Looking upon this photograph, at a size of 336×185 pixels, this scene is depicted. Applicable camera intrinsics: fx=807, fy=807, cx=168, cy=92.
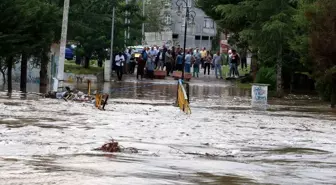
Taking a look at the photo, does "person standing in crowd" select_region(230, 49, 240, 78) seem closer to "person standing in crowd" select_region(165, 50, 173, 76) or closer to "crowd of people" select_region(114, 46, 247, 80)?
"crowd of people" select_region(114, 46, 247, 80)

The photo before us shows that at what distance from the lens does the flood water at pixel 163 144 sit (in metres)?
10.1

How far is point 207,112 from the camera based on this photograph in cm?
2395

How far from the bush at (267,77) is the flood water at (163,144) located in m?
13.7

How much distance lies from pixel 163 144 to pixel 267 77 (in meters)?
26.7

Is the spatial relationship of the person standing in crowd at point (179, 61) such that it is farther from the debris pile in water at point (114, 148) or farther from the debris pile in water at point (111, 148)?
the debris pile in water at point (111, 148)

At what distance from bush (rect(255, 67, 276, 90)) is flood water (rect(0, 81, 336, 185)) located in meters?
13.7

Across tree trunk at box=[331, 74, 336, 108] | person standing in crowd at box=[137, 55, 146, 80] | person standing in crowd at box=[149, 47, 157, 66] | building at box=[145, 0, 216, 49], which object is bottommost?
tree trunk at box=[331, 74, 336, 108]

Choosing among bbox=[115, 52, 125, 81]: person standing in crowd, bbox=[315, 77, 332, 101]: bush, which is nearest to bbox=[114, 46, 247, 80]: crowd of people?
bbox=[115, 52, 125, 81]: person standing in crowd

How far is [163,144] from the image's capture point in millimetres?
14328

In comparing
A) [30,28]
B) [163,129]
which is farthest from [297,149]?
[30,28]

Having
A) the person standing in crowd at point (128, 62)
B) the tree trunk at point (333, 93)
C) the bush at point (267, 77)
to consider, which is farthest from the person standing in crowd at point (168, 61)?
the tree trunk at point (333, 93)

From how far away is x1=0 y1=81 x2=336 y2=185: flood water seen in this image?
10.1 metres

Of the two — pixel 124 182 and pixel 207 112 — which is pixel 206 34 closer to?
pixel 207 112

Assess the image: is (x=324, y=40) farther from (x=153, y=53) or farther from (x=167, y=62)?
(x=167, y=62)
